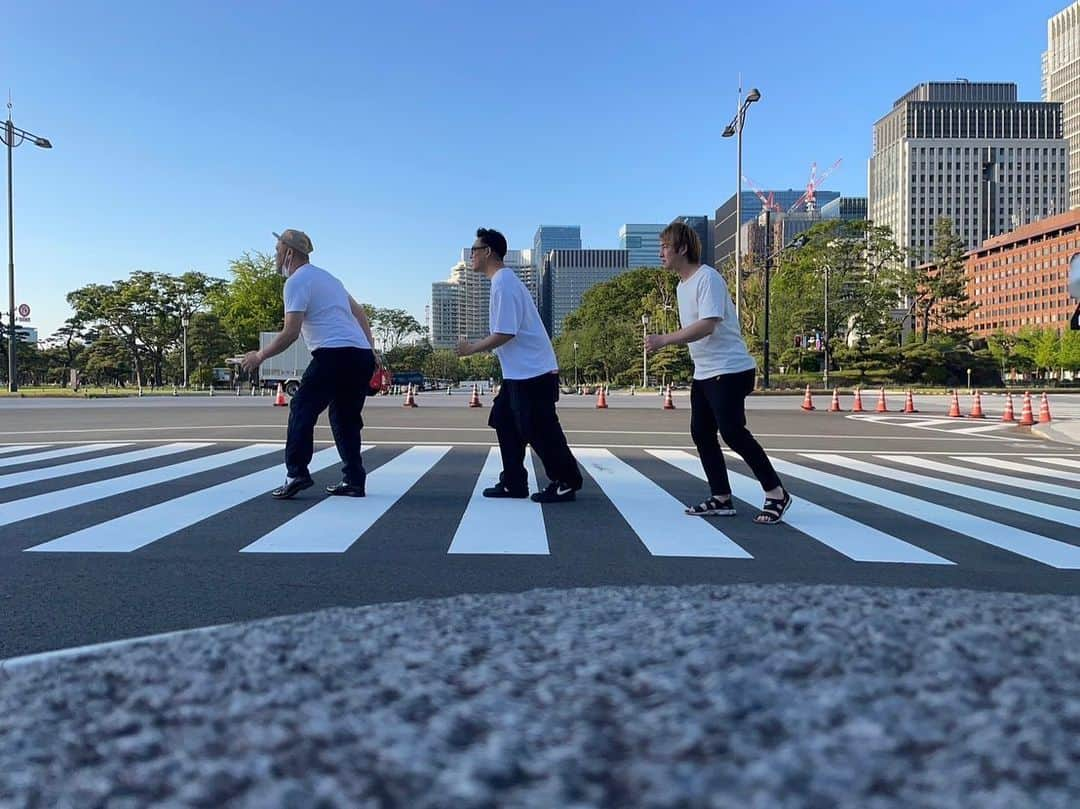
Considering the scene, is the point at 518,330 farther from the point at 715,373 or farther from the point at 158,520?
the point at 158,520

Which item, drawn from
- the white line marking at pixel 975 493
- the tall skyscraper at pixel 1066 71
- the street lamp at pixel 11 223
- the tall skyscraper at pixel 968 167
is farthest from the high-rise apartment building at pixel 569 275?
the white line marking at pixel 975 493

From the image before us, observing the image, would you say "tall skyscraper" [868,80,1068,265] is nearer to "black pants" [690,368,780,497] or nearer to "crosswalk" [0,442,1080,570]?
"crosswalk" [0,442,1080,570]

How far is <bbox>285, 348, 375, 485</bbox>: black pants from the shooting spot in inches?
214

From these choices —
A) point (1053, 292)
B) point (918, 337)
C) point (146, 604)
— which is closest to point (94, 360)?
point (918, 337)

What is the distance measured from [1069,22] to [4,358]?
691ft

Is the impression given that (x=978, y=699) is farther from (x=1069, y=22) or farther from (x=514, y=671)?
(x=1069, y=22)

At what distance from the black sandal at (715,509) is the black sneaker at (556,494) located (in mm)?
893

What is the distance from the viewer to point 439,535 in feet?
13.9

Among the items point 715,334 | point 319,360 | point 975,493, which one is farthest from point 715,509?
point 319,360

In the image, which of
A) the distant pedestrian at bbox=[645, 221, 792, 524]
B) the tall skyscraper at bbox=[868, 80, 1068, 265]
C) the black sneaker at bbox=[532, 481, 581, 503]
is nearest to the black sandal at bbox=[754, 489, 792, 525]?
the distant pedestrian at bbox=[645, 221, 792, 524]

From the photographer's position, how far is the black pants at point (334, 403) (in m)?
5.43

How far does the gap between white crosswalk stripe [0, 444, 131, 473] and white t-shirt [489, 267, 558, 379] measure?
17.2 feet

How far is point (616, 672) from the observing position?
1188 millimetres

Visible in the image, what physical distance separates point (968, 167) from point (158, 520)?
161181 millimetres
